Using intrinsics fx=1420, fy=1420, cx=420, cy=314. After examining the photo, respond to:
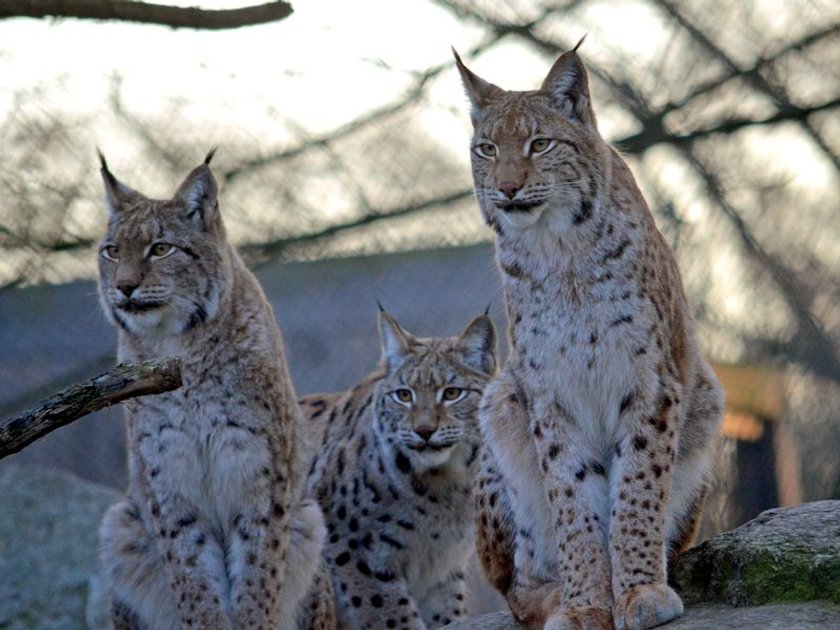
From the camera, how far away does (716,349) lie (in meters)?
6.11

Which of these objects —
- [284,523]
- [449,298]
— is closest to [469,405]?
[449,298]

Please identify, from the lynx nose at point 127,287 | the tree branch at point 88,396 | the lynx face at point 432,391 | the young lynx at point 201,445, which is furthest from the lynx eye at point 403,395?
the tree branch at point 88,396

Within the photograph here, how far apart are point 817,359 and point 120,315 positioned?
296 centimetres

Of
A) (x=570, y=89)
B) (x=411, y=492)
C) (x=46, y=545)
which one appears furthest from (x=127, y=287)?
(x=46, y=545)

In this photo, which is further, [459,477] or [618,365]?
[459,477]

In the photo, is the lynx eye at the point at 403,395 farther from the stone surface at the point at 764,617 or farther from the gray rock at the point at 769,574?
the stone surface at the point at 764,617

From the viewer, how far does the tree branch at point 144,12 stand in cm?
499

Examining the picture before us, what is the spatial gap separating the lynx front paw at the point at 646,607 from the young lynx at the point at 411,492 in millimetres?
2022

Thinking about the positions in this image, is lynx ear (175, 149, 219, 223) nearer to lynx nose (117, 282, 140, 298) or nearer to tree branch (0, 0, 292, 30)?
lynx nose (117, 282, 140, 298)

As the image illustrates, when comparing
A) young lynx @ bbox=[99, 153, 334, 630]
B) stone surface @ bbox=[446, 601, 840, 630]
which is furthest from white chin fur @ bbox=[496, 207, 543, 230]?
young lynx @ bbox=[99, 153, 334, 630]

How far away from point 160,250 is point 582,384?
1940 millimetres

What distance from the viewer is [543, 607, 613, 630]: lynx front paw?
4.17 metres

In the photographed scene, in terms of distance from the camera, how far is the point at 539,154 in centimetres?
452

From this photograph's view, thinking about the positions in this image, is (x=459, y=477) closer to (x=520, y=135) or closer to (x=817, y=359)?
(x=817, y=359)
